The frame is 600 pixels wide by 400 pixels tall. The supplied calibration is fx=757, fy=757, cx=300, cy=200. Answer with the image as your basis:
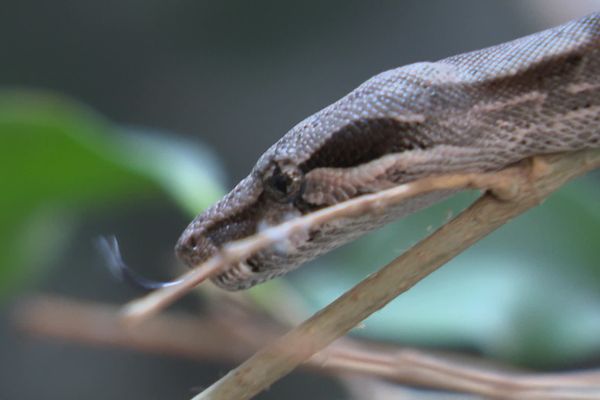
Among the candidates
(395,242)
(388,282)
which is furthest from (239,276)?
(395,242)

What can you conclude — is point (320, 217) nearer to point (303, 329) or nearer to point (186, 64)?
point (303, 329)

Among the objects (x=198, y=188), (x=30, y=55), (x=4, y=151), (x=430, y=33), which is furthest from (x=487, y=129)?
(x=30, y=55)

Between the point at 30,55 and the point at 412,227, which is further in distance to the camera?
the point at 30,55

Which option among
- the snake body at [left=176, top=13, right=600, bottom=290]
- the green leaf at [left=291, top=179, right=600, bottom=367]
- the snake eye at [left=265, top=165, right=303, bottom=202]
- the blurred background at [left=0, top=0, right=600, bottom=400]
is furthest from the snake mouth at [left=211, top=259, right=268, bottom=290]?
the blurred background at [left=0, top=0, right=600, bottom=400]

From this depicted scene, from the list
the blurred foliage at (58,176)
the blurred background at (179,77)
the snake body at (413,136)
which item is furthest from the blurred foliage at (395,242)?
the blurred background at (179,77)

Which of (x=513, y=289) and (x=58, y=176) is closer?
(x=58, y=176)

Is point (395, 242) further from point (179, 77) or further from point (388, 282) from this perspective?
point (179, 77)
